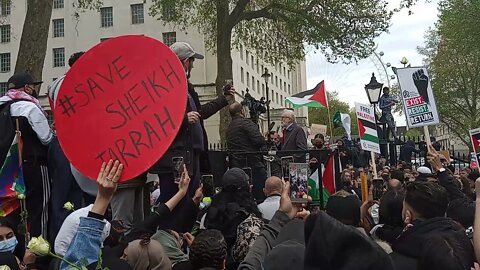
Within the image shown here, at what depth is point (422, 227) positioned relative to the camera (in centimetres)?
335

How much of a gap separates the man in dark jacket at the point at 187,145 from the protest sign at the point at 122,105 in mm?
1264

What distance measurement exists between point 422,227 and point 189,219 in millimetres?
2062

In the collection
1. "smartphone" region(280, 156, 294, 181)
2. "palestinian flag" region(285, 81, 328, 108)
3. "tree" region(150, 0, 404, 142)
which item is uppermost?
"tree" region(150, 0, 404, 142)

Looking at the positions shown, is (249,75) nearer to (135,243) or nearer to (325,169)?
(325,169)

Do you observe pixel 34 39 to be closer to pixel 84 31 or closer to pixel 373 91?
pixel 373 91

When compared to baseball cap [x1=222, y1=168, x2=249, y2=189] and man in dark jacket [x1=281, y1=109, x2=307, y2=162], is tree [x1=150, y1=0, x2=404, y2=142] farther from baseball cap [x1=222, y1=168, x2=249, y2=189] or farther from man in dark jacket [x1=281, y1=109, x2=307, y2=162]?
baseball cap [x1=222, y1=168, x2=249, y2=189]

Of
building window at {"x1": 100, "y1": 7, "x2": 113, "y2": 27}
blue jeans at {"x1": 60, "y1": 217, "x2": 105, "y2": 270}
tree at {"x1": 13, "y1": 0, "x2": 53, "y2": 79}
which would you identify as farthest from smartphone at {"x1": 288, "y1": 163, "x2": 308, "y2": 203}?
Result: building window at {"x1": 100, "y1": 7, "x2": 113, "y2": 27}

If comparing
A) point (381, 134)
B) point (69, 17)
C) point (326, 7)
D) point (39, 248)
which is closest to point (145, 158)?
point (39, 248)

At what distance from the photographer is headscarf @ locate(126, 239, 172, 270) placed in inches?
142

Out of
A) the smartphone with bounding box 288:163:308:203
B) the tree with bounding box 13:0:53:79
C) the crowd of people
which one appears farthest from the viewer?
the tree with bounding box 13:0:53:79

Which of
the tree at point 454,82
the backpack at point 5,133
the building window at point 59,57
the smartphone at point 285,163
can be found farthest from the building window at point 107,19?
the backpack at point 5,133

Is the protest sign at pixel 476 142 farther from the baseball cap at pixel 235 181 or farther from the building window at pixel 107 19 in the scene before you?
the building window at pixel 107 19

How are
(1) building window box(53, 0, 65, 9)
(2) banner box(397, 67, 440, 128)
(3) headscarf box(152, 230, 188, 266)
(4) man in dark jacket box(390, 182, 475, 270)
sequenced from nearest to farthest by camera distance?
(4) man in dark jacket box(390, 182, 475, 270) → (3) headscarf box(152, 230, 188, 266) → (2) banner box(397, 67, 440, 128) → (1) building window box(53, 0, 65, 9)

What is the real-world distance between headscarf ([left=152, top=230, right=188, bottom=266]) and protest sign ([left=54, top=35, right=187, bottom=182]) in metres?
1.43
